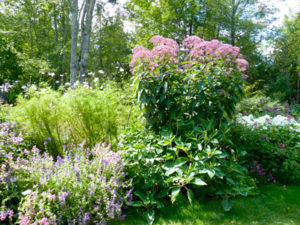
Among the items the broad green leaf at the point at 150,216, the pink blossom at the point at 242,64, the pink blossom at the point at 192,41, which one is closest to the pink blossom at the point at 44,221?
the broad green leaf at the point at 150,216

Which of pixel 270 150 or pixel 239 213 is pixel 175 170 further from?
pixel 270 150

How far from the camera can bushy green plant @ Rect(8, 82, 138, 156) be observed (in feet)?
10.9

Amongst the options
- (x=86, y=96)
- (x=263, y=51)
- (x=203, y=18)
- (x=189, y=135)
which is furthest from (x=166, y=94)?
(x=263, y=51)

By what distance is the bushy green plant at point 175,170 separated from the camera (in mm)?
2287

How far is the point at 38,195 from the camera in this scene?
1.93 meters

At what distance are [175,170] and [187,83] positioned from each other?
50.5 inches

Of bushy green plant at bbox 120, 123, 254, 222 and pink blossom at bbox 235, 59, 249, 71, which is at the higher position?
pink blossom at bbox 235, 59, 249, 71

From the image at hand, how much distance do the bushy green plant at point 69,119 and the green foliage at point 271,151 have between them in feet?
6.42

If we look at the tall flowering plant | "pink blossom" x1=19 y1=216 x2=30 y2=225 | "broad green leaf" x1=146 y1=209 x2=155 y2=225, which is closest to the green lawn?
"broad green leaf" x1=146 y1=209 x2=155 y2=225

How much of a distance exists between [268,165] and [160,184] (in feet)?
5.88

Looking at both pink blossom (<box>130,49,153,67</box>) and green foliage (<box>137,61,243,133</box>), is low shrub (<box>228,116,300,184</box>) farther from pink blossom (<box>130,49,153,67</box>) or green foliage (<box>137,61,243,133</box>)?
pink blossom (<box>130,49,153,67</box>)

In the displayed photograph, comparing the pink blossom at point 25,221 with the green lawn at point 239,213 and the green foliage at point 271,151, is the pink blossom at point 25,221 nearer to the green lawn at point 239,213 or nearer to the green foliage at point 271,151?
the green lawn at point 239,213

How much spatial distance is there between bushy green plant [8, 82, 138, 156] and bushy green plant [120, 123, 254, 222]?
3.00 feet

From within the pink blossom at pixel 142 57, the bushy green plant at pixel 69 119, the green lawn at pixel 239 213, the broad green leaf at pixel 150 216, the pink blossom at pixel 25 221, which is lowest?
the green lawn at pixel 239 213
